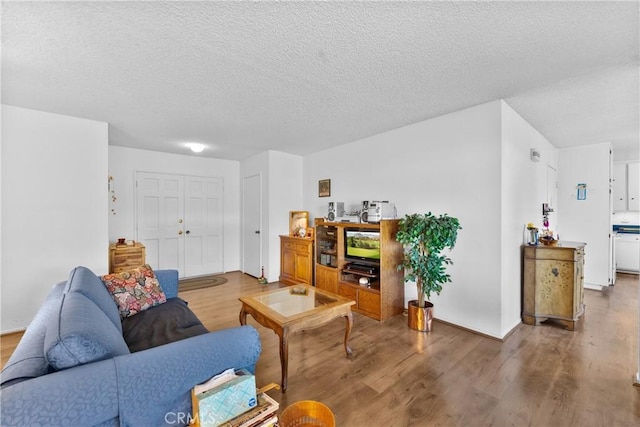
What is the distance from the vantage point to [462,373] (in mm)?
2176

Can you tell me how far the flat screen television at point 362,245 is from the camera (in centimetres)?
338

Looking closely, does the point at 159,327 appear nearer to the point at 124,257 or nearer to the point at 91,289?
the point at 91,289

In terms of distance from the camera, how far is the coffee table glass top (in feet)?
7.50

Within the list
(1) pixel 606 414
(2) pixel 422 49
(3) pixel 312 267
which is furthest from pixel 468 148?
(3) pixel 312 267

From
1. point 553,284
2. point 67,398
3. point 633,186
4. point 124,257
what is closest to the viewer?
point 67,398

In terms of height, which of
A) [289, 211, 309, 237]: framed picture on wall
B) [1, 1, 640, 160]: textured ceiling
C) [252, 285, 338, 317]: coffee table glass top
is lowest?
[252, 285, 338, 317]: coffee table glass top

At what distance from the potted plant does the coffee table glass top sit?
3.51 ft

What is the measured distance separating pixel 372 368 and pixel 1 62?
3.77 metres

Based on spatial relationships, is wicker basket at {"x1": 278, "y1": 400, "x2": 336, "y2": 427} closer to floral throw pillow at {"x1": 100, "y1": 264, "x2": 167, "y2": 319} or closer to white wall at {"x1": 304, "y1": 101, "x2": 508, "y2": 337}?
floral throw pillow at {"x1": 100, "y1": 264, "x2": 167, "y2": 319}

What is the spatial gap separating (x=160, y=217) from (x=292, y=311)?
4.03 meters

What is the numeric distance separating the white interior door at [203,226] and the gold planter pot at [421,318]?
13.7ft

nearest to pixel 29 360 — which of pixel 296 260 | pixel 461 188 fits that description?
pixel 461 188

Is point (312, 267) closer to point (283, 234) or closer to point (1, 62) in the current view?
point (283, 234)

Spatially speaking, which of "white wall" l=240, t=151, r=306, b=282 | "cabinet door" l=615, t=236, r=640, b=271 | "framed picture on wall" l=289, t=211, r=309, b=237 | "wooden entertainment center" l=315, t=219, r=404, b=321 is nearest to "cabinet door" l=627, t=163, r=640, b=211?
"cabinet door" l=615, t=236, r=640, b=271
